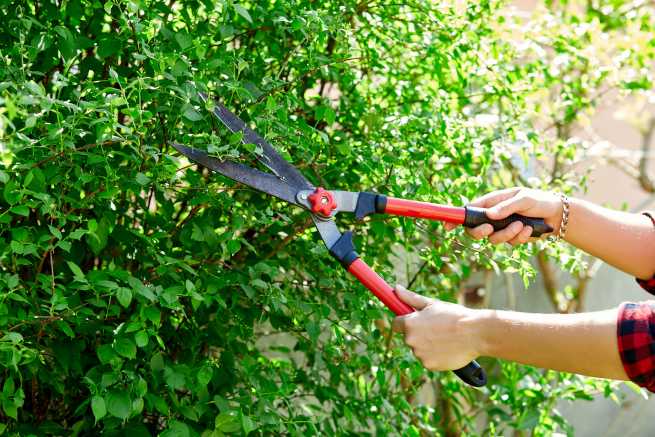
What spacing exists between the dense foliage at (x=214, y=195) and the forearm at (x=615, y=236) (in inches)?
12.3

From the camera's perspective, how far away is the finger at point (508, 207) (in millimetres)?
2178

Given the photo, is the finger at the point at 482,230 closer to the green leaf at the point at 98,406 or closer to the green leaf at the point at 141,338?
the green leaf at the point at 141,338

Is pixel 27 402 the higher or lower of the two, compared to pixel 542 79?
lower

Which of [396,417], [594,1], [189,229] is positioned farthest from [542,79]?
[594,1]

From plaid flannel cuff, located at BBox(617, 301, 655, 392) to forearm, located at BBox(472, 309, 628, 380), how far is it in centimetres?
1

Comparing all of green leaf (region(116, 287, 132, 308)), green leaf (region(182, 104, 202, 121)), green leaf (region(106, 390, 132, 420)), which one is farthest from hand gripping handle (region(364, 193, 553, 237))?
green leaf (region(106, 390, 132, 420))

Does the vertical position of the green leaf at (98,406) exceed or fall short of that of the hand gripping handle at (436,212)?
it falls short

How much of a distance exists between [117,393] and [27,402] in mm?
442

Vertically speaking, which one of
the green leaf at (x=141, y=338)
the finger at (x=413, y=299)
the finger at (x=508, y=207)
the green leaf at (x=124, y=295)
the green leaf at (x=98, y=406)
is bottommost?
the green leaf at (x=98, y=406)

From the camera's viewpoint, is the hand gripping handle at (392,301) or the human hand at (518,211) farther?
the human hand at (518,211)

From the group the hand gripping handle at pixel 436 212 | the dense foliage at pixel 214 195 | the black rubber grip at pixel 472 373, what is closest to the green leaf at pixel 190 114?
the dense foliage at pixel 214 195

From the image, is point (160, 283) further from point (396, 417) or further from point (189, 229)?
point (396, 417)

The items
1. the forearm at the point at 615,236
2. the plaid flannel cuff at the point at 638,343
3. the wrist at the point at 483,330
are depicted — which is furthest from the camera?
the forearm at the point at 615,236

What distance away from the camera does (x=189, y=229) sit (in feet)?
7.57
